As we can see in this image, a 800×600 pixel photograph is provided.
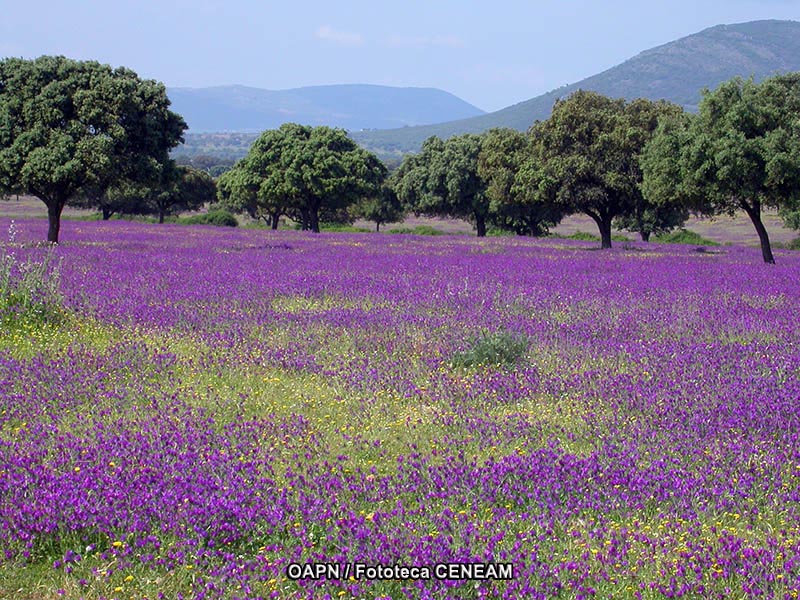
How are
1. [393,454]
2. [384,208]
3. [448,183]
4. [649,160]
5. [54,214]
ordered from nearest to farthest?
1. [393,454]
2. [54,214]
3. [649,160]
4. [448,183]
5. [384,208]

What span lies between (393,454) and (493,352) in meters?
2.85

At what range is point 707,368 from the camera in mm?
7766

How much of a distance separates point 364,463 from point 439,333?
466cm

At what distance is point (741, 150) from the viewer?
22.5m

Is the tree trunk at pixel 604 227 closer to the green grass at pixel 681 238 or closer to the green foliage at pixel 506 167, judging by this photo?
the green foliage at pixel 506 167

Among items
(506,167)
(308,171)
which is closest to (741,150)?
(506,167)

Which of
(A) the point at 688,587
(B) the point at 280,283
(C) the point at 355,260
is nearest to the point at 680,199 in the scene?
(C) the point at 355,260

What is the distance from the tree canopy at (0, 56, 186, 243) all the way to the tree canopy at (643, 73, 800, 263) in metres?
17.7

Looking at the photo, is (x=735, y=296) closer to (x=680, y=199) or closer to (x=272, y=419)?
(x=272, y=419)

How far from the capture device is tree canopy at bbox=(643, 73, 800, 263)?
73.5 feet

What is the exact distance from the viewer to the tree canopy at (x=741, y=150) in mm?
22391

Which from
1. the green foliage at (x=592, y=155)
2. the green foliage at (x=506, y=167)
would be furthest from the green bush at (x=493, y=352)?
the green foliage at (x=506, y=167)

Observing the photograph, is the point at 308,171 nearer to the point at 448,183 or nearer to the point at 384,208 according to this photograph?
the point at 448,183

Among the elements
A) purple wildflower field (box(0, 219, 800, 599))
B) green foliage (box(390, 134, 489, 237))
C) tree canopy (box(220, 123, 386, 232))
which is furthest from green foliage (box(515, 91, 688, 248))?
purple wildflower field (box(0, 219, 800, 599))
